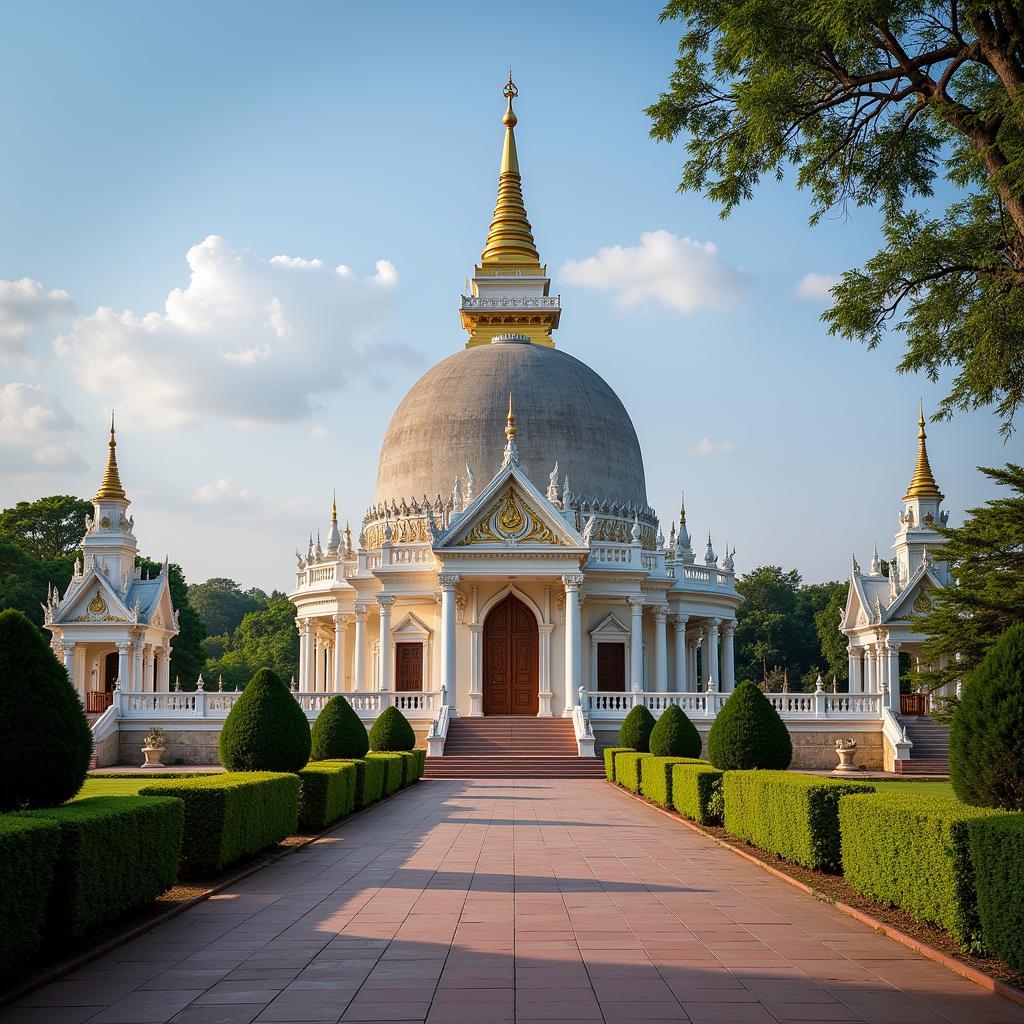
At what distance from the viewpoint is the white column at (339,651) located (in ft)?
143

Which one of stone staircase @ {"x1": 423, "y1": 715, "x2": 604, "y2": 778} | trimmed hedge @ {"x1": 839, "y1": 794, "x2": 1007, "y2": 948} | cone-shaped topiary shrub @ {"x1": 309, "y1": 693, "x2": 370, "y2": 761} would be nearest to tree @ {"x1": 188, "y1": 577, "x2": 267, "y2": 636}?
stone staircase @ {"x1": 423, "y1": 715, "x2": 604, "y2": 778}

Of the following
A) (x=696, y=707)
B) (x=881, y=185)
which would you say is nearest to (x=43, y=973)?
(x=881, y=185)

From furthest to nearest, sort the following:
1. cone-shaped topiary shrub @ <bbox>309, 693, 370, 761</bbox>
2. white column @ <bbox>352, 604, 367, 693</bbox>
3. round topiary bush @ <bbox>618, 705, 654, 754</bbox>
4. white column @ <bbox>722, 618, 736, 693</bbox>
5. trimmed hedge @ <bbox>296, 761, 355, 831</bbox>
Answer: white column @ <bbox>722, 618, 736, 693</bbox>, white column @ <bbox>352, 604, 367, 693</bbox>, round topiary bush @ <bbox>618, 705, 654, 754</bbox>, cone-shaped topiary shrub @ <bbox>309, 693, 370, 761</bbox>, trimmed hedge @ <bbox>296, 761, 355, 831</bbox>

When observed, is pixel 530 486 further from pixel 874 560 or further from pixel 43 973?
pixel 43 973

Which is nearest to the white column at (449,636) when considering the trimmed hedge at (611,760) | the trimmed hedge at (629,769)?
the trimmed hedge at (611,760)

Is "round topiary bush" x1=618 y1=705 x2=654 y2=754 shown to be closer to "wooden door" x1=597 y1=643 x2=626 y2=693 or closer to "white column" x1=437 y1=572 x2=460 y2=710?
"white column" x1=437 y1=572 x2=460 y2=710

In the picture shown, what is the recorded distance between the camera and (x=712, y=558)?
45.8 m

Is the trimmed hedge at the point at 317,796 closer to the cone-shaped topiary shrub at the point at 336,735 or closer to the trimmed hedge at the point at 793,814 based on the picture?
the cone-shaped topiary shrub at the point at 336,735

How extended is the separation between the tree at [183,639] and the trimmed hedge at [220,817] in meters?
46.5

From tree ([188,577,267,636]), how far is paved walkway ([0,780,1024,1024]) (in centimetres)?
10965

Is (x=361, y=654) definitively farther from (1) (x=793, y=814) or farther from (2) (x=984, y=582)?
(1) (x=793, y=814)

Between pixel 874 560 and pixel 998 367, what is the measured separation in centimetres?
2989

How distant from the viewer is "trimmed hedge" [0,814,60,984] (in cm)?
809

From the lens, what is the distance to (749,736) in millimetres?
18422
